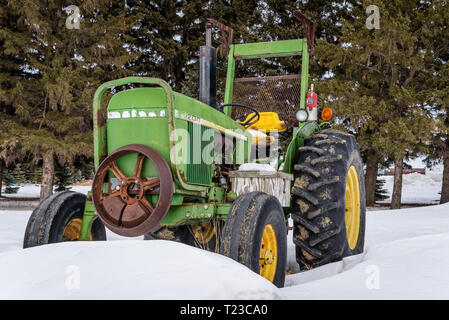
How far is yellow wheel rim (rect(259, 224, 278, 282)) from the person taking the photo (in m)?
3.34

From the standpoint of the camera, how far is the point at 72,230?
3.85 metres

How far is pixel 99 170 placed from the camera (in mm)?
3494

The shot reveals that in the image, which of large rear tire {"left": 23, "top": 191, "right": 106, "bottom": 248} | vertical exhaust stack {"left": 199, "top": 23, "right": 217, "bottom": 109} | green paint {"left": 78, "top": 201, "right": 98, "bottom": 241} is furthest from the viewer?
vertical exhaust stack {"left": 199, "top": 23, "right": 217, "bottom": 109}

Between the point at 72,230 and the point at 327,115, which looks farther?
the point at 327,115

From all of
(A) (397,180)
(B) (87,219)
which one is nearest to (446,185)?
(A) (397,180)

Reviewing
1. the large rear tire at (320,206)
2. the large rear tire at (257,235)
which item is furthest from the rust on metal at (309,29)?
the large rear tire at (257,235)

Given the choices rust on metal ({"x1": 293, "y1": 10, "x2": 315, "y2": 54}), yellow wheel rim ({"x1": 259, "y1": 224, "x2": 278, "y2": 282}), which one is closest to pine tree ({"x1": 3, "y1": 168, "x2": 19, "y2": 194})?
rust on metal ({"x1": 293, "y1": 10, "x2": 315, "y2": 54})

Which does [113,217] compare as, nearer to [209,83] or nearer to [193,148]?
[193,148]

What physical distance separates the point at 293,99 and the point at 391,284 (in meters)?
3.20

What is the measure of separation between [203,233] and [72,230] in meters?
1.37

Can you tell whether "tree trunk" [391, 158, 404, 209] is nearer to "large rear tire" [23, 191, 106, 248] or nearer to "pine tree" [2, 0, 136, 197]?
"pine tree" [2, 0, 136, 197]

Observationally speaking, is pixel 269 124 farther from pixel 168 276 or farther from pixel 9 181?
pixel 9 181

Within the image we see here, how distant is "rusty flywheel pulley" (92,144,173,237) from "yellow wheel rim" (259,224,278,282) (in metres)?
0.77
